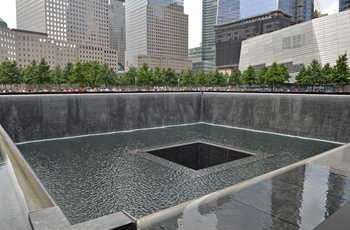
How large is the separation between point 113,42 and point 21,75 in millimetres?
131515

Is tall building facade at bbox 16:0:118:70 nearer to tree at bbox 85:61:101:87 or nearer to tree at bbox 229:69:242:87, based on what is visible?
tree at bbox 85:61:101:87

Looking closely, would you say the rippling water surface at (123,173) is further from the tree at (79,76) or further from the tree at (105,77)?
the tree at (105,77)

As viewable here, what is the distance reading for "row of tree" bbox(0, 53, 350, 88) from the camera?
128 ft

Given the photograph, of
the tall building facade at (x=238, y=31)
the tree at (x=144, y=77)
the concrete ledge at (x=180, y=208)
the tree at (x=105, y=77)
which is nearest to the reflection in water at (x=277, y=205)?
the concrete ledge at (x=180, y=208)

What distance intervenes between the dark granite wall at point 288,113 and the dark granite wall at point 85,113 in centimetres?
313

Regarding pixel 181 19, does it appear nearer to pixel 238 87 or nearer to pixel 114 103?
pixel 238 87

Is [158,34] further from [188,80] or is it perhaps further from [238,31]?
[188,80]

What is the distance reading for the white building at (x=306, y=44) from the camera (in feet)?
146

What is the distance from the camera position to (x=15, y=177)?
2.97 m

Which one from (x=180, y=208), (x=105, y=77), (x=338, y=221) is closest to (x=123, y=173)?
(x=180, y=208)

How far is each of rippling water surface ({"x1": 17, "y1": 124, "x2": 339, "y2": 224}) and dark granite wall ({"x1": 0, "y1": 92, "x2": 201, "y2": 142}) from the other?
1048 millimetres

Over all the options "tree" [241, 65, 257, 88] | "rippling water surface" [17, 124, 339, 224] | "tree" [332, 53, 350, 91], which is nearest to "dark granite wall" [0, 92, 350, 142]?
"rippling water surface" [17, 124, 339, 224]

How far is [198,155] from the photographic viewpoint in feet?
43.9

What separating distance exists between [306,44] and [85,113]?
4542 cm
